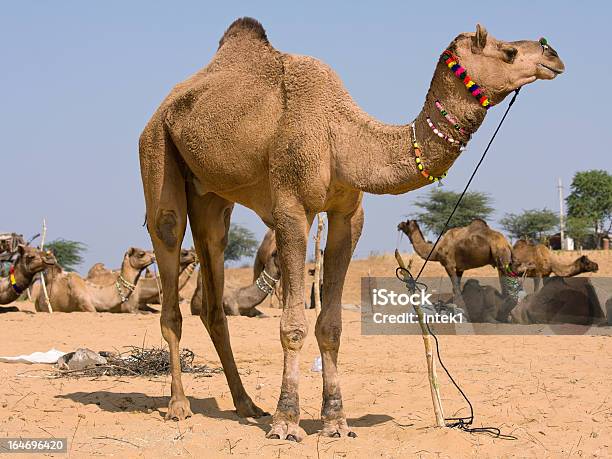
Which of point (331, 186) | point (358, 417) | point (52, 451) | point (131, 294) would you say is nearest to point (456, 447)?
point (358, 417)

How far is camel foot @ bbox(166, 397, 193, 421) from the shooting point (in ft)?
22.7

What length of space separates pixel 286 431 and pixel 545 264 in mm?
13348

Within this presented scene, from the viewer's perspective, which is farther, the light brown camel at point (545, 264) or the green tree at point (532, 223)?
the green tree at point (532, 223)

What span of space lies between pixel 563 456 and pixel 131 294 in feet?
45.2

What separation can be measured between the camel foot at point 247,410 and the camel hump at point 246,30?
2.95 m

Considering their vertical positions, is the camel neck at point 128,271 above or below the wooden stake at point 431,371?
above

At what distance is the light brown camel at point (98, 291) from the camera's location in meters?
18.1

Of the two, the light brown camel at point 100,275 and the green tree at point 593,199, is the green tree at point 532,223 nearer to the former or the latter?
the green tree at point 593,199

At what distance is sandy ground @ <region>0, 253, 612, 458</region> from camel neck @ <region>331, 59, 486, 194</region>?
1755 mm

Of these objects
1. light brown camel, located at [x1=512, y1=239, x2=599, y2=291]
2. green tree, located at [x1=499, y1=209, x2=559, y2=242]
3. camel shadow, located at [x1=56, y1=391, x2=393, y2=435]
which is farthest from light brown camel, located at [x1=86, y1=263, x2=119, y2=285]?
green tree, located at [x1=499, y1=209, x2=559, y2=242]

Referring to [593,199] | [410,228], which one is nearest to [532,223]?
[593,199]

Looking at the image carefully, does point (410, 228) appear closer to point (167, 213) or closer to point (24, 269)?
point (24, 269)

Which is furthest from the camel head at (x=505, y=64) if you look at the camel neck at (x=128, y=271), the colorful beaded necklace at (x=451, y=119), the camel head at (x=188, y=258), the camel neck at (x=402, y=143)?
the camel neck at (x=128, y=271)

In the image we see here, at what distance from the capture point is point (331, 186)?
6.25 metres
